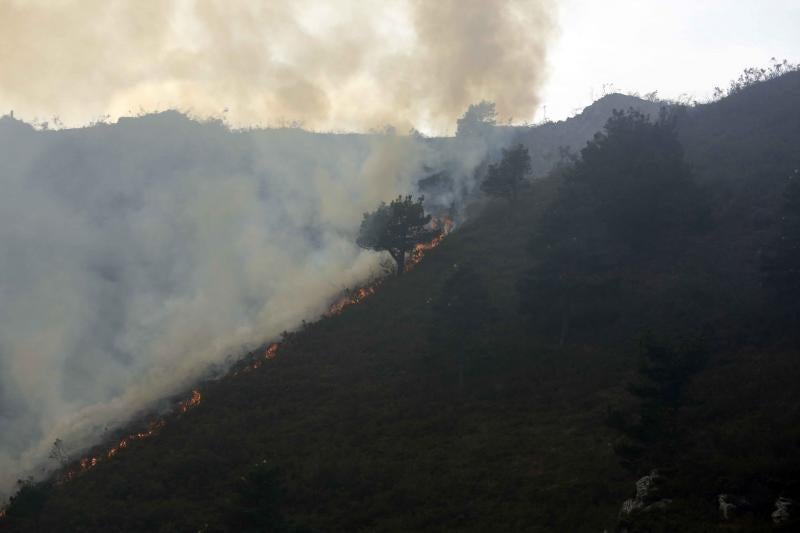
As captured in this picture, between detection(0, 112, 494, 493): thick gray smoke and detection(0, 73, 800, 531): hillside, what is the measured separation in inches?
266

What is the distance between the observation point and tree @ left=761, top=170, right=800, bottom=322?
36.2 meters

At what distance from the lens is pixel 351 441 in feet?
113

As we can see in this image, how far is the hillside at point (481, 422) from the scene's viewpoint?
22.3 m

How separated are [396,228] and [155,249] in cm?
3393

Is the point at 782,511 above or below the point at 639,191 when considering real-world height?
below

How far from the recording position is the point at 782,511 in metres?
15.4

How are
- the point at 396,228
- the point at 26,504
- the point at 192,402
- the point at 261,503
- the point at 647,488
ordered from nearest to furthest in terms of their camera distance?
the point at 647,488 < the point at 261,503 < the point at 26,504 < the point at 192,402 < the point at 396,228

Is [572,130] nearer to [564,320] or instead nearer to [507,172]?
[507,172]

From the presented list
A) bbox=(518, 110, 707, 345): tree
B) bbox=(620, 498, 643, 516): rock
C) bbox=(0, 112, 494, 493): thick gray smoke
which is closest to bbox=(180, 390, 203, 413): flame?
bbox=(0, 112, 494, 493): thick gray smoke

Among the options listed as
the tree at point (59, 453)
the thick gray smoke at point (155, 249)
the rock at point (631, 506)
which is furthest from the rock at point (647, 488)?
the thick gray smoke at point (155, 249)

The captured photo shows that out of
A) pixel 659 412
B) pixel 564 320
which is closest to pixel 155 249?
pixel 564 320

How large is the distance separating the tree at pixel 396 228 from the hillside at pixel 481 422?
12.7ft

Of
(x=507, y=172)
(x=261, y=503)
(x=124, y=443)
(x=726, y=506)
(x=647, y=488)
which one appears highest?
(x=507, y=172)

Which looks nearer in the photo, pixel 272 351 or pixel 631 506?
pixel 631 506
